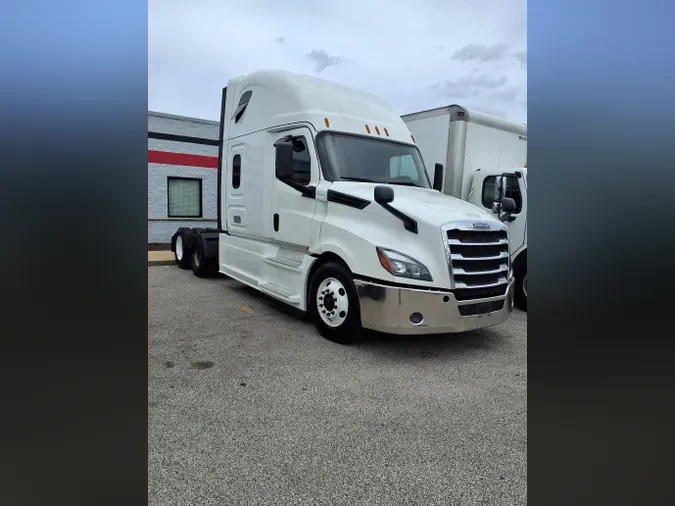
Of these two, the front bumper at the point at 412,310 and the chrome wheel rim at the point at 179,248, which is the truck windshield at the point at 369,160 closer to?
the front bumper at the point at 412,310

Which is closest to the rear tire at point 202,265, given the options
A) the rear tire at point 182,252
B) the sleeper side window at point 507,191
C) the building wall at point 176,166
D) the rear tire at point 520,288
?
the rear tire at point 182,252

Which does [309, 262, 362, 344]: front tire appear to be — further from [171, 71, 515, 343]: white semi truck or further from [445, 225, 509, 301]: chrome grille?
[445, 225, 509, 301]: chrome grille

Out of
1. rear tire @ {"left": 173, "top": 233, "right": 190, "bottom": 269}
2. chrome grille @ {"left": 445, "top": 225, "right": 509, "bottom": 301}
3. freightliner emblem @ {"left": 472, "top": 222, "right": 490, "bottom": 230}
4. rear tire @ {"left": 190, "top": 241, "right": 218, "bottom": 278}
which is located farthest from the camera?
rear tire @ {"left": 173, "top": 233, "right": 190, "bottom": 269}

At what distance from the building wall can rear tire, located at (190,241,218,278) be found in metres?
4.26

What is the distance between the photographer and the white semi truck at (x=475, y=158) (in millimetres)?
7336

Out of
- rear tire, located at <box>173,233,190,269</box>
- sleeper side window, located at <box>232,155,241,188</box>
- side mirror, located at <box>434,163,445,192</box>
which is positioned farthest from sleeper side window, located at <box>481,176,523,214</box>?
rear tire, located at <box>173,233,190,269</box>

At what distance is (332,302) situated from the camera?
5.17 meters

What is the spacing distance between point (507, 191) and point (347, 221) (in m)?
3.75

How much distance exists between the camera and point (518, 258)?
726 centimetres

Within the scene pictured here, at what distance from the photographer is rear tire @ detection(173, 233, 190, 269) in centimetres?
1047

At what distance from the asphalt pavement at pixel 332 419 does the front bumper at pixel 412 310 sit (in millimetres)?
389
